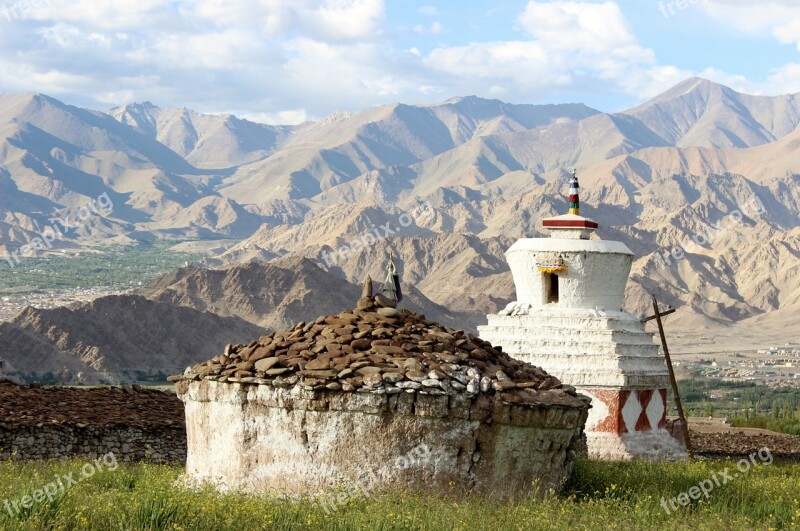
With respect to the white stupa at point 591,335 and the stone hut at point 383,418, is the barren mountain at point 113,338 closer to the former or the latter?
the white stupa at point 591,335

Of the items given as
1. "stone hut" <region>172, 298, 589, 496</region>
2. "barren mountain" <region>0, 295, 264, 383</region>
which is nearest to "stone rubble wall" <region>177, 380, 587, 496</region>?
"stone hut" <region>172, 298, 589, 496</region>

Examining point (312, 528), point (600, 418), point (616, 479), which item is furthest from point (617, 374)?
point (312, 528)

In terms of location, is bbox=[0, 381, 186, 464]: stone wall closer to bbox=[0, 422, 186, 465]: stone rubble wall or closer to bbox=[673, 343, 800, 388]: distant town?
bbox=[0, 422, 186, 465]: stone rubble wall

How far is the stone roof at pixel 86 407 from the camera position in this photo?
21.9m

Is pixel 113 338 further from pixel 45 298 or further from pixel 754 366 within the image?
pixel 45 298

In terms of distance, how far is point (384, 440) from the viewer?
1331 cm

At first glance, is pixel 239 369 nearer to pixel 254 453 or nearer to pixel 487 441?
pixel 254 453

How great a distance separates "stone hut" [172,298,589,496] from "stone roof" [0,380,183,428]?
834cm

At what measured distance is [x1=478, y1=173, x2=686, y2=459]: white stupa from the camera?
23.8 m

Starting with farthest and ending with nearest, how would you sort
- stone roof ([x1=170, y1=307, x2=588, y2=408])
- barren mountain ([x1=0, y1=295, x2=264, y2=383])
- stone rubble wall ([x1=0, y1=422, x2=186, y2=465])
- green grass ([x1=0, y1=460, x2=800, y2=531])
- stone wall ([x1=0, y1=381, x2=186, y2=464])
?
barren mountain ([x1=0, y1=295, x2=264, y2=383]), stone wall ([x1=0, y1=381, x2=186, y2=464]), stone rubble wall ([x1=0, y1=422, x2=186, y2=465]), stone roof ([x1=170, y1=307, x2=588, y2=408]), green grass ([x1=0, y1=460, x2=800, y2=531])

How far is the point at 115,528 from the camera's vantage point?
11.0 m

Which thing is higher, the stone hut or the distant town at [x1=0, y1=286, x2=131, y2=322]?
the stone hut

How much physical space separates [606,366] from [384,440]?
11.4m

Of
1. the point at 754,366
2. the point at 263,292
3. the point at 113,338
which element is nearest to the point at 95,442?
the point at 113,338
